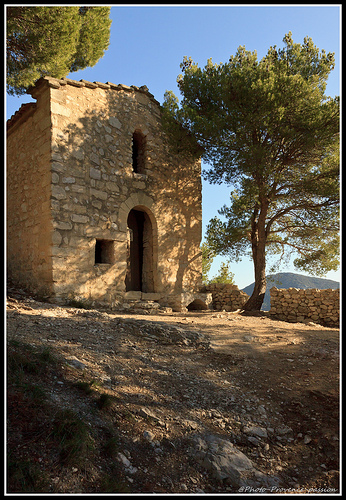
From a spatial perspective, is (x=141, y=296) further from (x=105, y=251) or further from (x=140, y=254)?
(x=140, y=254)

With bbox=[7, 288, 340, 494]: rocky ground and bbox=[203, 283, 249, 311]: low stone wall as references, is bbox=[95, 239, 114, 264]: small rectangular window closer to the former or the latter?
bbox=[7, 288, 340, 494]: rocky ground

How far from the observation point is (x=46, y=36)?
7.75 m

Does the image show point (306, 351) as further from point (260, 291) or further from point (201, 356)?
point (260, 291)

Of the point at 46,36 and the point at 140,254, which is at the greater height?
the point at 46,36

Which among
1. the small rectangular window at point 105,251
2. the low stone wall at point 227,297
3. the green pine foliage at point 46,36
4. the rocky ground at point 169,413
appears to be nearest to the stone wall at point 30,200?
the green pine foliage at point 46,36

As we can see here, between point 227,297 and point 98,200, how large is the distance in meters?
5.47

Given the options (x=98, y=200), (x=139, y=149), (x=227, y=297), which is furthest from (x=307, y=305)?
(x=139, y=149)

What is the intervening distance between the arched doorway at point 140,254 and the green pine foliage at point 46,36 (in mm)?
4517

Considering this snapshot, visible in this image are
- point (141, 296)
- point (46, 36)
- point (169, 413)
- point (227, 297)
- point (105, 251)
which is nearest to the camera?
point (169, 413)

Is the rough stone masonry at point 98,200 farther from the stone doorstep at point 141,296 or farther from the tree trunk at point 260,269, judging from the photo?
the tree trunk at point 260,269

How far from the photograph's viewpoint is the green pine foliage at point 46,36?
24.6ft

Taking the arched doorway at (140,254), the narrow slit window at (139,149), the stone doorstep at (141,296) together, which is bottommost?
the stone doorstep at (141,296)

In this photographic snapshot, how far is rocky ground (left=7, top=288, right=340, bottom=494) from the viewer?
2467 mm

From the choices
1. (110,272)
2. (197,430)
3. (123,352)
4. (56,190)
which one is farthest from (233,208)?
(197,430)
